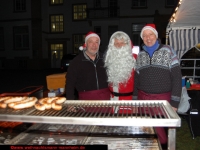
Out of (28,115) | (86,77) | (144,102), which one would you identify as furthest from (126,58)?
(28,115)

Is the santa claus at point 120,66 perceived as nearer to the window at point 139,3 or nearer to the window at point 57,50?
the window at point 139,3

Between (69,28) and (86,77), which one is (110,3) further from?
(86,77)

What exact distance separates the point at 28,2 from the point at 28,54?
5.71 metres

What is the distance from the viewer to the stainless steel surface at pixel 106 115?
1.45 m

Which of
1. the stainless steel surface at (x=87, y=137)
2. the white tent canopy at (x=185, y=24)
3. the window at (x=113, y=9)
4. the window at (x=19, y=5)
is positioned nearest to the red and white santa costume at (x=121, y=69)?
the stainless steel surface at (x=87, y=137)

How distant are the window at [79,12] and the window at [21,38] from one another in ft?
18.7

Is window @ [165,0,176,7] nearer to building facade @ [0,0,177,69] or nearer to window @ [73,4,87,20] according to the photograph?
building facade @ [0,0,177,69]

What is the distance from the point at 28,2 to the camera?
23.4m

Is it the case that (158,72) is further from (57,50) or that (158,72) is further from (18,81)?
(57,50)

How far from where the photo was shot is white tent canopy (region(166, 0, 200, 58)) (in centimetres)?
652

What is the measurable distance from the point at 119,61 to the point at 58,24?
2312cm

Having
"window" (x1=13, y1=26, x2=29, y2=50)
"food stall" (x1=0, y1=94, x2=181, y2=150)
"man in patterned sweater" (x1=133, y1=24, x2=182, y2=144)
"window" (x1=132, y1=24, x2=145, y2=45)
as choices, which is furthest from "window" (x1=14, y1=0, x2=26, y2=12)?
"food stall" (x1=0, y1=94, x2=181, y2=150)

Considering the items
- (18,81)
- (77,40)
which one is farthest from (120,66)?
(77,40)

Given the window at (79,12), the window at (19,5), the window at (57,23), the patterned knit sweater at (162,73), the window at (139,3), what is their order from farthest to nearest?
the window at (57,23)
the window at (79,12)
the window at (19,5)
the window at (139,3)
the patterned knit sweater at (162,73)
